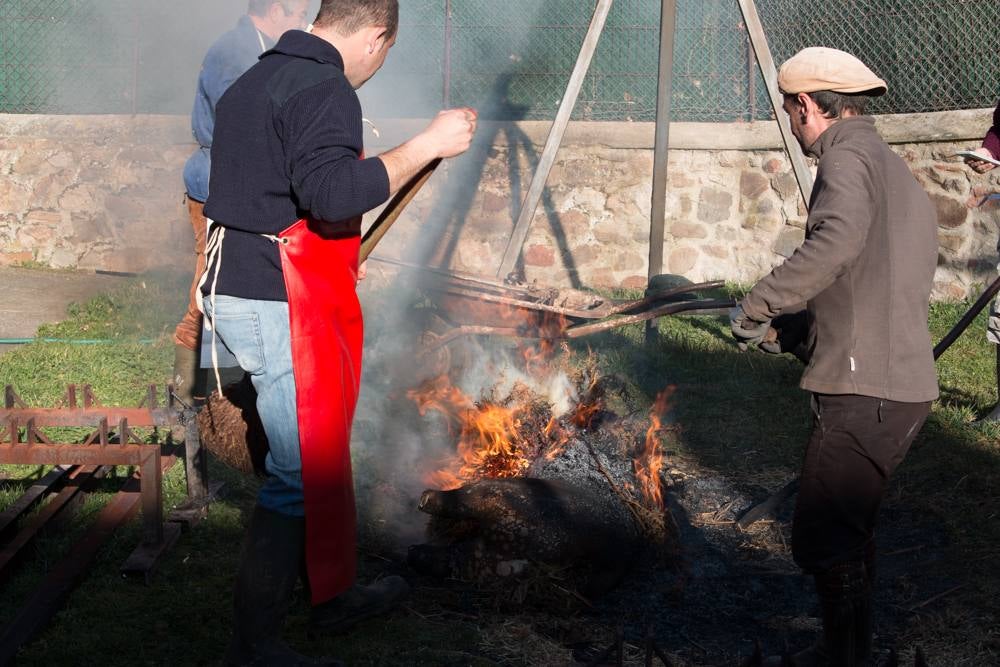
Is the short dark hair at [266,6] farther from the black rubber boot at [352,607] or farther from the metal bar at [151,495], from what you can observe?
the black rubber boot at [352,607]

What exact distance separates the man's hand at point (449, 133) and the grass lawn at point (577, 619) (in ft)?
5.59

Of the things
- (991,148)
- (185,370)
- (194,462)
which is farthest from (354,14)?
(991,148)

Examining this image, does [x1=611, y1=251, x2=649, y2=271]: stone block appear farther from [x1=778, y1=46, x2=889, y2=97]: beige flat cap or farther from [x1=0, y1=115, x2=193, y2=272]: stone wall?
[x1=778, y1=46, x2=889, y2=97]: beige flat cap

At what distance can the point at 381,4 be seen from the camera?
119 inches

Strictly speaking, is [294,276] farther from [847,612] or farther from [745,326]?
[847,612]

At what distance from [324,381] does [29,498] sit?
2019mm

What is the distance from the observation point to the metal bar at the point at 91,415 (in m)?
4.32

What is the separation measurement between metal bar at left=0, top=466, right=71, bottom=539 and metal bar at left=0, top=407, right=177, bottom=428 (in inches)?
11.7

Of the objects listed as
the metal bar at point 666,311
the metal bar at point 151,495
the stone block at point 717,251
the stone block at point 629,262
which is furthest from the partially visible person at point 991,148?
the metal bar at point 151,495

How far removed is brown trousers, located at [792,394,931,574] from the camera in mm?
3113

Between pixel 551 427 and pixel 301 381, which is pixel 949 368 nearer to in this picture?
pixel 551 427

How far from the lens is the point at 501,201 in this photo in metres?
9.71

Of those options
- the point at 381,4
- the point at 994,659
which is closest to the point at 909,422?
the point at 994,659

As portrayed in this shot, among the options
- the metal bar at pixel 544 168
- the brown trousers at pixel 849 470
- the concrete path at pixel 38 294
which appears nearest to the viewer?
the brown trousers at pixel 849 470
